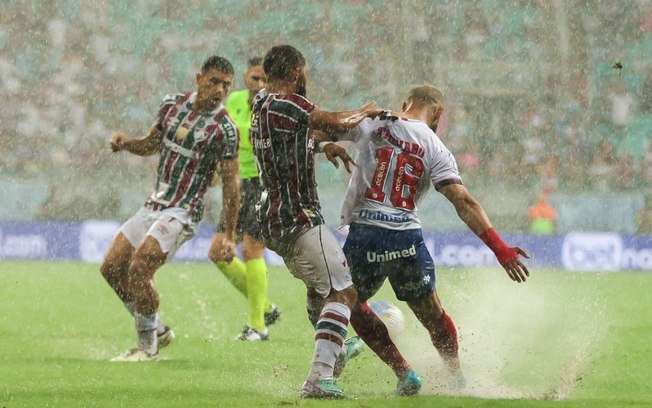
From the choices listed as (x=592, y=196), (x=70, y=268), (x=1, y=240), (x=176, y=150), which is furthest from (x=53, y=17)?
(x=176, y=150)

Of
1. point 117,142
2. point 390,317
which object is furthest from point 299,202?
point 117,142

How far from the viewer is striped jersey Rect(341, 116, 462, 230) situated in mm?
6430

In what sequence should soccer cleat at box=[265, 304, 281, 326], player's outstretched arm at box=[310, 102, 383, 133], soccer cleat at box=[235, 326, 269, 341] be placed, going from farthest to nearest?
soccer cleat at box=[265, 304, 281, 326] → soccer cleat at box=[235, 326, 269, 341] → player's outstretched arm at box=[310, 102, 383, 133]

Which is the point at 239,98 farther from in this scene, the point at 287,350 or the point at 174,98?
the point at 287,350

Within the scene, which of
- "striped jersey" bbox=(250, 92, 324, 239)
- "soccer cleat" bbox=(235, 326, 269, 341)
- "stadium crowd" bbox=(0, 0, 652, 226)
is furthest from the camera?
"stadium crowd" bbox=(0, 0, 652, 226)

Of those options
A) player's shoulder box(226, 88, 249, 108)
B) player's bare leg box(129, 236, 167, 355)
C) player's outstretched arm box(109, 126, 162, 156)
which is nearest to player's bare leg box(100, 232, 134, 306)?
player's bare leg box(129, 236, 167, 355)

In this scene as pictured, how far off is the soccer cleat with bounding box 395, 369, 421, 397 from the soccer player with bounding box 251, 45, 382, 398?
0.58 m

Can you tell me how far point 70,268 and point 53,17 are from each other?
24.9 feet

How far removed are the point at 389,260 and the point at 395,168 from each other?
49 centimetres

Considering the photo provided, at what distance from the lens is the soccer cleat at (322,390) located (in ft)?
19.1

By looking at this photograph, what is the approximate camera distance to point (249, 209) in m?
10.5

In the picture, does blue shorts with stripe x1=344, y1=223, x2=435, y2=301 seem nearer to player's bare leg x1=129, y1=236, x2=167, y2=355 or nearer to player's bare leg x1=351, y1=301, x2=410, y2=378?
player's bare leg x1=351, y1=301, x2=410, y2=378

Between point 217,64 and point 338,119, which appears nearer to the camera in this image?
point 338,119

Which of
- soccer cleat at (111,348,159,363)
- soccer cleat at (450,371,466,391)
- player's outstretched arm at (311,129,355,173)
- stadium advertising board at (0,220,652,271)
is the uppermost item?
player's outstretched arm at (311,129,355,173)
